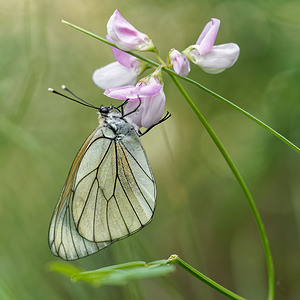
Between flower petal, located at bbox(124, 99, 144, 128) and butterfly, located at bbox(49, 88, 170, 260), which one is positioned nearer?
flower petal, located at bbox(124, 99, 144, 128)

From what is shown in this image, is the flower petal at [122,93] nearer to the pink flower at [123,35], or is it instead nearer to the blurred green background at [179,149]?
the pink flower at [123,35]

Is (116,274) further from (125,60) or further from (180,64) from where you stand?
(125,60)

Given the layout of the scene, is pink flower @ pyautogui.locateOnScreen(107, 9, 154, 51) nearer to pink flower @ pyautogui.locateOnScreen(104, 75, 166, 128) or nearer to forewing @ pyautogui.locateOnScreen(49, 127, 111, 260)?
pink flower @ pyautogui.locateOnScreen(104, 75, 166, 128)

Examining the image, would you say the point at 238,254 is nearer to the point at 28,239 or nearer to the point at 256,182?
the point at 256,182

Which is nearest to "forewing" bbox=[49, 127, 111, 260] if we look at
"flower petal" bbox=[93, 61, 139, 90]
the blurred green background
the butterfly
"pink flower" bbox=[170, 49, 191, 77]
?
the butterfly

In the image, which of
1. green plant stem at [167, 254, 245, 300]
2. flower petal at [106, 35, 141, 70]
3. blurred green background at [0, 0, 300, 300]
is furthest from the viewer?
blurred green background at [0, 0, 300, 300]

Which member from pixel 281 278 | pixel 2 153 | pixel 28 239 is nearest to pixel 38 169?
pixel 2 153

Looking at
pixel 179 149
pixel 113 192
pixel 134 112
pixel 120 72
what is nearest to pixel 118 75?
pixel 120 72

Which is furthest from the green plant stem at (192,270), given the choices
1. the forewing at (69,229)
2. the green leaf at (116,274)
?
the forewing at (69,229)
